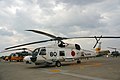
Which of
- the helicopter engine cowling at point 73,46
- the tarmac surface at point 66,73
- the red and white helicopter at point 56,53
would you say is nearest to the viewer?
the tarmac surface at point 66,73

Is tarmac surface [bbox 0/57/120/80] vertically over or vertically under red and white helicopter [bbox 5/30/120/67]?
under

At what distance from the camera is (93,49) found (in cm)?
3022

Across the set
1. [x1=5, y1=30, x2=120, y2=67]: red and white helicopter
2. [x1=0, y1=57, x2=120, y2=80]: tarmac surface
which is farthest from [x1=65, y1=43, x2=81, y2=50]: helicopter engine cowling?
[x1=0, y1=57, x2=120, y2=80]: tarmac surface

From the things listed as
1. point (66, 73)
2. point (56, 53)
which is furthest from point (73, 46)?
point (66, 73)

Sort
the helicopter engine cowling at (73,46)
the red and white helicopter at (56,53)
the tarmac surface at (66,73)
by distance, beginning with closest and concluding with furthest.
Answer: the tarmac surface at (66,73) < the red and white helicopter at (56,53) < the helicopter engine cowling at (73,46)

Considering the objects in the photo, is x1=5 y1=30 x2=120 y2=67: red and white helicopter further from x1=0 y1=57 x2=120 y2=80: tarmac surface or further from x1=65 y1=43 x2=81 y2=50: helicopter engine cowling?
x1=0 y1=57 x2=120 y2=80: tarmac surface

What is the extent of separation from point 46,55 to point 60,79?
35.1 ft

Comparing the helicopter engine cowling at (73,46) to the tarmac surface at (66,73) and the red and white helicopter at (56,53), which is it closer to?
the red and white helicopter at (56,53)

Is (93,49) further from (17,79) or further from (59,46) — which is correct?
(17,79)

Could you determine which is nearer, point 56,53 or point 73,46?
point 56,53

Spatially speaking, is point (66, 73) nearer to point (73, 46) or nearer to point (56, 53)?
point (56, 53)

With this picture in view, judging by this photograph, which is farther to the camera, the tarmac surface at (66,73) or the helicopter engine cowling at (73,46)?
the helicopter engine cowling at (73,46)

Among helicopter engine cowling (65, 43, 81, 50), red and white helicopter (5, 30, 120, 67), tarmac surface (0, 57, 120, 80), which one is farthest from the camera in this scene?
helicopter engine cowling (65, 43, 81, 50)

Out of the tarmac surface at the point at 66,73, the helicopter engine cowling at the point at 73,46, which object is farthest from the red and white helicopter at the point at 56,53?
the tarmac surface at the point at 66,73
